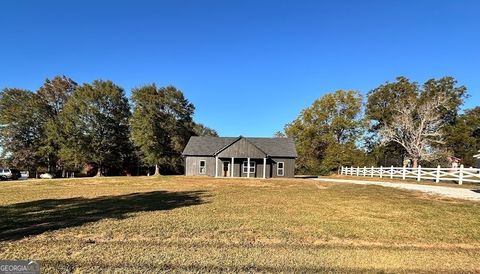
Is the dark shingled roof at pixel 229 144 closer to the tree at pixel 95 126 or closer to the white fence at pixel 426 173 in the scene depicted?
the white fence at pixel 426 173

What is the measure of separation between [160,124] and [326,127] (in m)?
26.9

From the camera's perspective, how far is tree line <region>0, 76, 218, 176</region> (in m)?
46.0

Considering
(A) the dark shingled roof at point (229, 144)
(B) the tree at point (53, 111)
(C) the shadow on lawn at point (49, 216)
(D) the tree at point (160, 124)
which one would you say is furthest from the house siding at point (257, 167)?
(C) the shadow on lawn at point (49, 216)

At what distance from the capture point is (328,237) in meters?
6.20

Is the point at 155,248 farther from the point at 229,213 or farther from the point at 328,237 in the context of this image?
the point at 229,213

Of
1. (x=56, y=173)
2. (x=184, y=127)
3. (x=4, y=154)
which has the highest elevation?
(x=184, y=127)

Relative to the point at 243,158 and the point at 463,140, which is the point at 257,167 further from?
the point at 463,140

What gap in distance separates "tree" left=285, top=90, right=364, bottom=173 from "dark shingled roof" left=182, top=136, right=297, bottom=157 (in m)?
14.8

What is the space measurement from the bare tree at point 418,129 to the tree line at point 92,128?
31206 mm

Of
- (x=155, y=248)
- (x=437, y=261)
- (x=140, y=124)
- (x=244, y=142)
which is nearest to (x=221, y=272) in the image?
(x=155, y=248)

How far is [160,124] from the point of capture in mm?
50781

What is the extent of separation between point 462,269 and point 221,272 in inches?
132

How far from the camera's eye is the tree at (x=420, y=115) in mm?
41375

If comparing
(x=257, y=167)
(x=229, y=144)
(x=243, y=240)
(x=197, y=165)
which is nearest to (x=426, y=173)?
(x=257, y=167)
